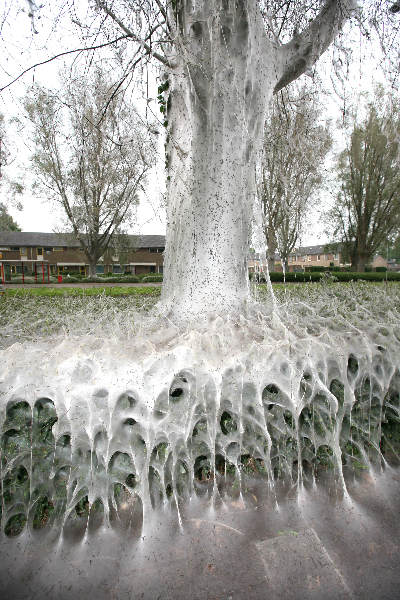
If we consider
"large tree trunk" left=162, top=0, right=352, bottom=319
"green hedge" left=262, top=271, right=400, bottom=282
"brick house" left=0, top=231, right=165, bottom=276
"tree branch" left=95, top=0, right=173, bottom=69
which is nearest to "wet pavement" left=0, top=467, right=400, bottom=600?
"large tree trunk" left=162, top=0, right=352, bottom=319

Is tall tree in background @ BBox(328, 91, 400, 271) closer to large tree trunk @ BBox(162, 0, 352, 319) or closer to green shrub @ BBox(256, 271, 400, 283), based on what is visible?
green shrub @ BBox(256, 271, 400, 283)

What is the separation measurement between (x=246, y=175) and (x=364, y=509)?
359 centimetres

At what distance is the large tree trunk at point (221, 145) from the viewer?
3768 millimetres

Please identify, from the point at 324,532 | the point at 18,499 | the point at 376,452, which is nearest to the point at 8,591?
the point at 18,499

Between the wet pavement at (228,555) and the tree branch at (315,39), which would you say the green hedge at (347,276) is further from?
the wet pavement at (228,555)

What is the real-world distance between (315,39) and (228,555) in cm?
551

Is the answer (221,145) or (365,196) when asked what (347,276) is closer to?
(365,196)

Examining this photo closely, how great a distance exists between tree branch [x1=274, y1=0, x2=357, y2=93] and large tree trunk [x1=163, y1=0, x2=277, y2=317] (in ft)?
1.21

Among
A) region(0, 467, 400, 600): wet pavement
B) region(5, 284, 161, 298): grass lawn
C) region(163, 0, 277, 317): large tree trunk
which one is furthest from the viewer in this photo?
region(5, 284, 161, 298): grass lawn

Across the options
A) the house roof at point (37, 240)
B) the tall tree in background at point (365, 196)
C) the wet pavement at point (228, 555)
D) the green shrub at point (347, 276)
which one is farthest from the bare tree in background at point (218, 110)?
the house roof at point (37, 240)

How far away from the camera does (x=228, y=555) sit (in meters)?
2.17

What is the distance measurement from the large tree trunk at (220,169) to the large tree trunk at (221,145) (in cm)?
1

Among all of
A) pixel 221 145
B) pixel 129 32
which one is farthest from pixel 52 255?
pixel 221 145

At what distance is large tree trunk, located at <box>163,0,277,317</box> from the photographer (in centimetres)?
388
